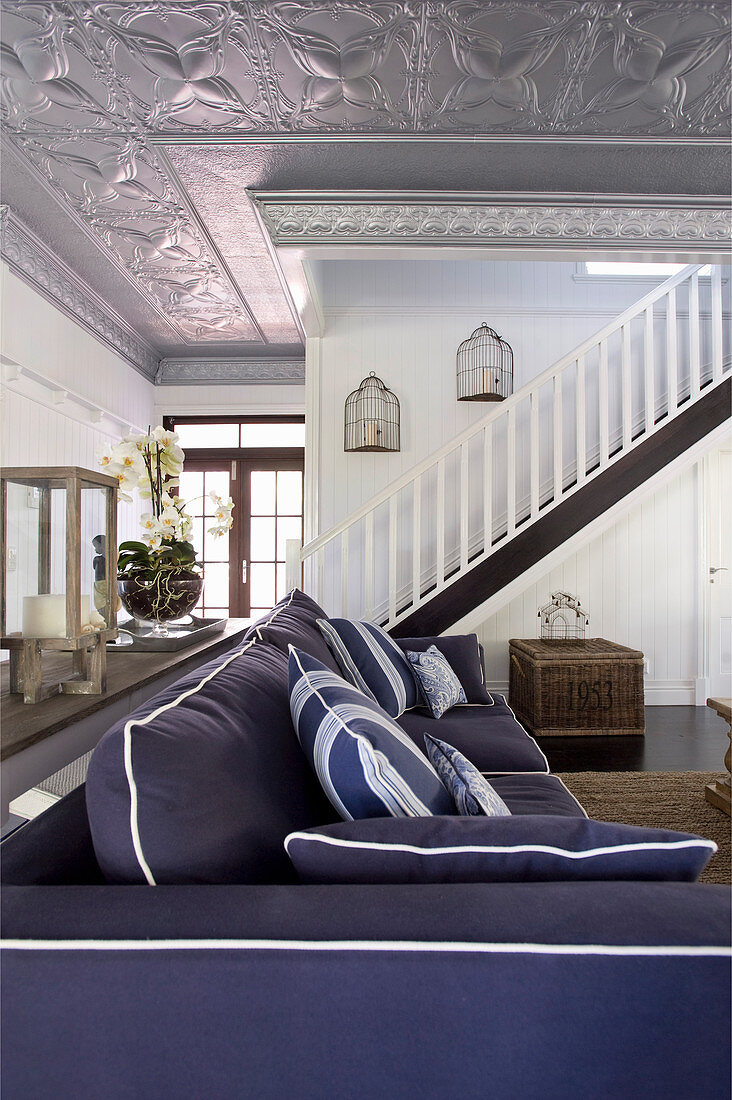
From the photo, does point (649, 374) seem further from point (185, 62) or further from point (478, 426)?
point (185, 62)

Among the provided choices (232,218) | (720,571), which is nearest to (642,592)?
(720,571)

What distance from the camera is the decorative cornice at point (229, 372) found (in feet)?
19.9

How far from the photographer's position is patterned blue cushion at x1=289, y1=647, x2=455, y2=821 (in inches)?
37.6

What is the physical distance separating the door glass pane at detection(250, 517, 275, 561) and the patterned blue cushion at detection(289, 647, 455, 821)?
509cm

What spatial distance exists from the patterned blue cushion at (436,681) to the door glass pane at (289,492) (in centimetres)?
378

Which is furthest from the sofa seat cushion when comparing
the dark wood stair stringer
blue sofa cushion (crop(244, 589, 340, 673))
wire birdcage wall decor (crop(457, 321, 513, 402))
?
wire birdcage wall decor (crop(457, 321, 513, 402))

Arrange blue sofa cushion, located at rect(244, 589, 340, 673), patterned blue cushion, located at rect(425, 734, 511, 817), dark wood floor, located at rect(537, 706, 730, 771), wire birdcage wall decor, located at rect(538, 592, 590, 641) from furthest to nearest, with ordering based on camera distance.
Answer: wire birdcage wall decor, located at rect(538, 592, 590, 641) < dark wood floor, located at rect(537, 706, 730, 771) < blue sofa cushion, located at rect(244, 589, 340, 673) < patterned blue cushion, located at rect(425, 734, 511, 817)

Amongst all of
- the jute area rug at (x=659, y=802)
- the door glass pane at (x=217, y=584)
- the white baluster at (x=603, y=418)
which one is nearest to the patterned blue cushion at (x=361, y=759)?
the jute area rug at (x=659, y=802)

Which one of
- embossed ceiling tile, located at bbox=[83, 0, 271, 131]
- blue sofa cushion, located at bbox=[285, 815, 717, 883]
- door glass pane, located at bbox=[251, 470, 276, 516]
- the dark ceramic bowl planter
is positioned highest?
embossed ceiling tile, located at bbox=[83, 0, 271, 131]

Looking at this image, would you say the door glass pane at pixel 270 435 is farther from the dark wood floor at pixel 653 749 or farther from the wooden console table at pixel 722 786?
the wooden console table at pixel 722 786

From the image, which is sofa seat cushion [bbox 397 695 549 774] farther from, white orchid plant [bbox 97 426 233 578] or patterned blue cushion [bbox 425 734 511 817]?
white orchid plant [bbox 97 426 233 578]

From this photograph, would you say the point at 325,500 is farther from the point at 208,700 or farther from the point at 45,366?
the point at 208,700

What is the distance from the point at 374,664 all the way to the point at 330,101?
2267 mm

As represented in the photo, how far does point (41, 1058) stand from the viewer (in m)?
0.69
